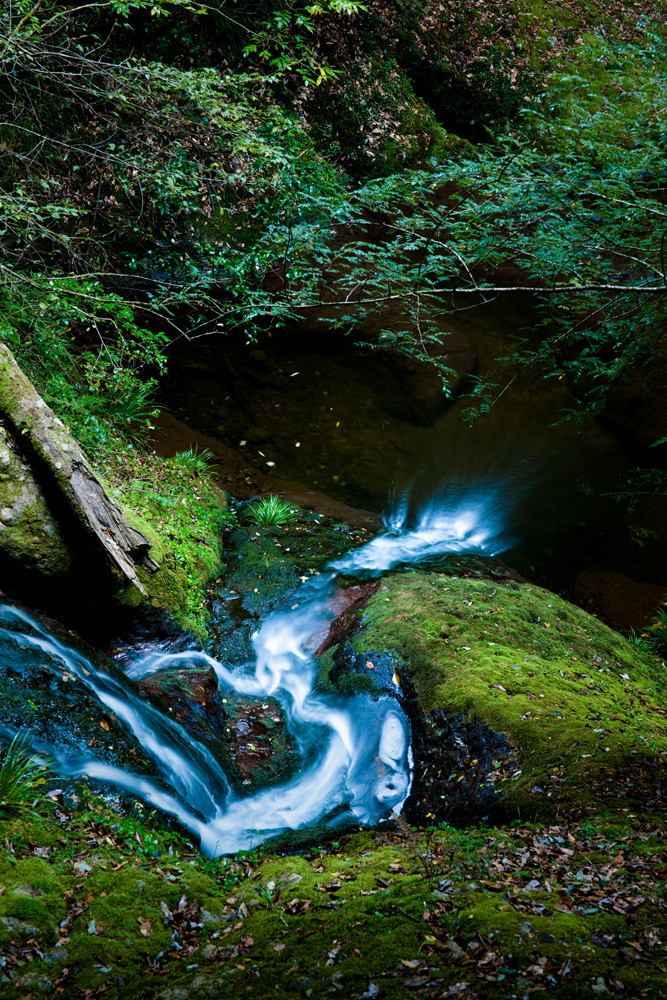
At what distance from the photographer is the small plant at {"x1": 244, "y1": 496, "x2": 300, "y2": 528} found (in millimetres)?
7621

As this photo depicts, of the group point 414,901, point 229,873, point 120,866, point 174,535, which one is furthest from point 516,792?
point 174,535

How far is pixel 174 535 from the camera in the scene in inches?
255

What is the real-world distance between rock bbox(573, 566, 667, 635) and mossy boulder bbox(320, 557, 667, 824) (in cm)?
210

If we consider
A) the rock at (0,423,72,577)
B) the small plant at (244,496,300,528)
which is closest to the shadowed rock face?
the rock at (0,423,72,577)

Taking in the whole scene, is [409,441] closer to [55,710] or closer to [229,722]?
[229,722]

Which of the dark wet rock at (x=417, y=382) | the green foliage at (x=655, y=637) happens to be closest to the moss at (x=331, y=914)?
the green foliage at (x=655, y=637)

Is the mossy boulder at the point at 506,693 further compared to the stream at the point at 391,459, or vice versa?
the stream at the point at 391,459

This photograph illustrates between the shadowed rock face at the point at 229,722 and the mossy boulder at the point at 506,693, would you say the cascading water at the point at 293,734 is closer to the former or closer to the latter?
the shadowed rock face at the point at 229,722

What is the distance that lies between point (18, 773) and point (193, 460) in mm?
5604

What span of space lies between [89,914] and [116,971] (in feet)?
1.00

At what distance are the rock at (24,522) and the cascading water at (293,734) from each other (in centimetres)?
52

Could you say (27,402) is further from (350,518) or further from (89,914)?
(350,518)

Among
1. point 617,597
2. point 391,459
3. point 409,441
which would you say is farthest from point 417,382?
point 617,597

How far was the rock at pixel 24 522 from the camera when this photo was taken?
424 cm
